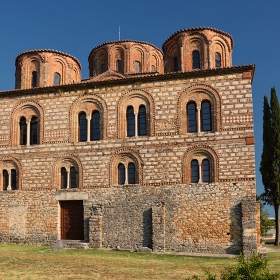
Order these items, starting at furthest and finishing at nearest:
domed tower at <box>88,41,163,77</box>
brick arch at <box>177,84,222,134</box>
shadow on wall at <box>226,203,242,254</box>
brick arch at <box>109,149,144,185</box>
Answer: domed tower at <box>88,41,163,77</box> < brick arch at <box>109,149,144,185</box> < brick arch at <box>177,84,222,134</box> < shadow on wall at <box>226,203,242,254</box>

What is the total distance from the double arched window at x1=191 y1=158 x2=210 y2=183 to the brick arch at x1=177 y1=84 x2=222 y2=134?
158 centimetres

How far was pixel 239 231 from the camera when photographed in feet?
54.5

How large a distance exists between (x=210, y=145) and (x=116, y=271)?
8.11 m

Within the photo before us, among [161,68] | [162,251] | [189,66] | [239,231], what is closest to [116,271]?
[162,251]

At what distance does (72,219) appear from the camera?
753 inches

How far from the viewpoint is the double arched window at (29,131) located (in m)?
20.1

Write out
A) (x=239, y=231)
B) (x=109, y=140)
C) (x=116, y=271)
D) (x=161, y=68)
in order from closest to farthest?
(x=116, y=271)
(x=239, y=231)
(x=109, y=140)
(x=161, y=68)

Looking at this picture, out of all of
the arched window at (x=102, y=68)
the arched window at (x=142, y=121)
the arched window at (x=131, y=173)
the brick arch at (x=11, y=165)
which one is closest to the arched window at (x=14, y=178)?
the brick arch at (x=11, y=165)

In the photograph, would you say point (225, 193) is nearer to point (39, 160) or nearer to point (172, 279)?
point (172, 279)

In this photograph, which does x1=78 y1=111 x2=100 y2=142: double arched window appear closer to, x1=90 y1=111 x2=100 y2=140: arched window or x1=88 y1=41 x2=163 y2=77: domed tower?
x1=90 y1=111 x2=100 y2=140: arched window

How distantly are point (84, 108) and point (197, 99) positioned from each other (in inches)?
225

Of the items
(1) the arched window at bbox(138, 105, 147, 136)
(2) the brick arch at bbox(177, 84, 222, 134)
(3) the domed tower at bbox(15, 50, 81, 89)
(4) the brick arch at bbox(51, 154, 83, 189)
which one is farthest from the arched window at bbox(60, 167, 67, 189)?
(3) the domed tower at bbox(15, 50, 81, 89)

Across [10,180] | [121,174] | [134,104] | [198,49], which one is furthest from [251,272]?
[198,49]

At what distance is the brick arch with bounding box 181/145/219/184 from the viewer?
57.3 feet
